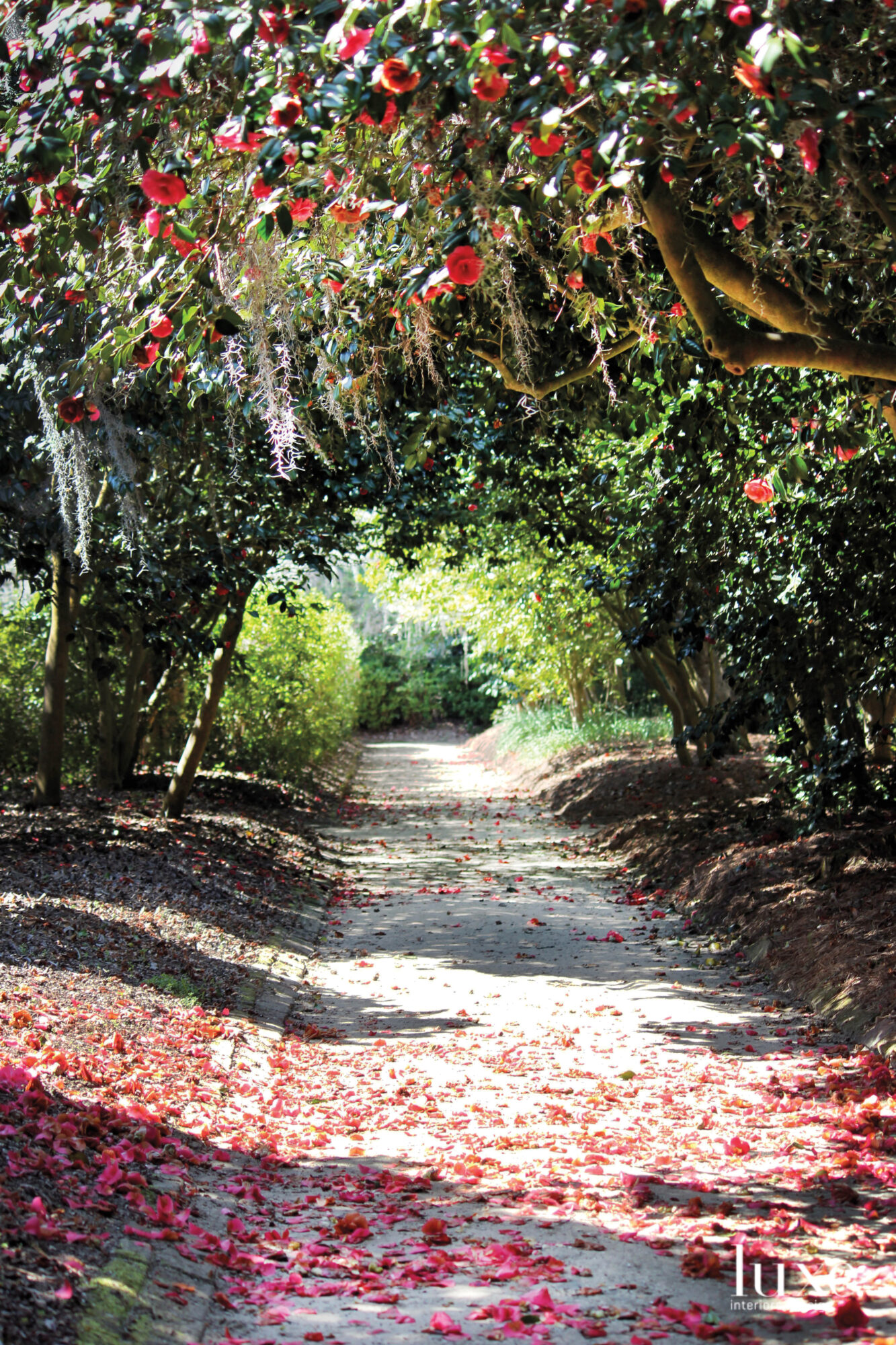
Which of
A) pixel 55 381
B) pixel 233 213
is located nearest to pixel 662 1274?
pixel 233 213

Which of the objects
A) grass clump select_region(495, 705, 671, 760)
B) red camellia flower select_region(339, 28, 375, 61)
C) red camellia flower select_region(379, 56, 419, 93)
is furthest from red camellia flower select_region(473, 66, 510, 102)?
grass clump select_region(495, 705, 671, 760)

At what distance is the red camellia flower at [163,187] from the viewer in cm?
342

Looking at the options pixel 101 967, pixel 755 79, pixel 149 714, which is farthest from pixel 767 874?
pixel 149 714

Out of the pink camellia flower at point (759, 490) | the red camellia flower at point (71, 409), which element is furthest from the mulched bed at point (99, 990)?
the pink camellia flower at point (759, 490)

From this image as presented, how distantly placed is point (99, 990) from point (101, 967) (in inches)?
14.8

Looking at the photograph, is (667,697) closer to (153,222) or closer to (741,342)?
(741,342)

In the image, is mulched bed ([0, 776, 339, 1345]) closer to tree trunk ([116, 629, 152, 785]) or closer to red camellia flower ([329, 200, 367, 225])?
tree trunk ([116, 629, 152, 785])

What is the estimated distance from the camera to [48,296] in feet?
17.4

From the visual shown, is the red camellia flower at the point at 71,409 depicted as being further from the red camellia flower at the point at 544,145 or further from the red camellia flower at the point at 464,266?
the red camellia flower at the point at 544,145

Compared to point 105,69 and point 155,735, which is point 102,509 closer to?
point 105,69

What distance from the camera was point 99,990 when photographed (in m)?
5.32

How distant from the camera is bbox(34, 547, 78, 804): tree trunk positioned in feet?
29.9

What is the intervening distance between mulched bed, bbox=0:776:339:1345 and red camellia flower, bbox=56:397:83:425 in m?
2.60

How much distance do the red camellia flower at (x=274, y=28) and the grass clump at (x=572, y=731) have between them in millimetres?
15884
